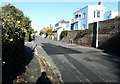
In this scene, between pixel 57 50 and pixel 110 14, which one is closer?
pixel 57 50

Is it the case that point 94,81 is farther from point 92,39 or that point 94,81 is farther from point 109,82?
point 92,39

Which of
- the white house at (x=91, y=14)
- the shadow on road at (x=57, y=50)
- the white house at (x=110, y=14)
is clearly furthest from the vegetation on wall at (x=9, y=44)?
the white house at (x=110, y=14)

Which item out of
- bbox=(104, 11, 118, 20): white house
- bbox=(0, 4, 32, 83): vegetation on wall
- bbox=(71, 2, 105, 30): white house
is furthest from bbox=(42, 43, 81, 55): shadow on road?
bbox=(104, 11, 118, 20): white house

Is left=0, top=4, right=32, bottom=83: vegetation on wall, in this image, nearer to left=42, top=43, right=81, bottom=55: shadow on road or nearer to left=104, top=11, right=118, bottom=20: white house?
left=42, top=43, right=81, bottom=55: shadow on road

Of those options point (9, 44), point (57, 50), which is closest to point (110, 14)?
point (57, 50)

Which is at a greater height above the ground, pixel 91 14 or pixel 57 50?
pixel 91 14

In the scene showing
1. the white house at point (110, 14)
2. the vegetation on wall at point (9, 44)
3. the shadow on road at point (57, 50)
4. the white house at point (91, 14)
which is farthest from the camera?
the white house at point (110, 14)

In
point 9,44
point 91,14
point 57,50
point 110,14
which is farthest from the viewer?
point 110,14

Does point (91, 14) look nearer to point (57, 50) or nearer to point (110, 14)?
point (110, 14)

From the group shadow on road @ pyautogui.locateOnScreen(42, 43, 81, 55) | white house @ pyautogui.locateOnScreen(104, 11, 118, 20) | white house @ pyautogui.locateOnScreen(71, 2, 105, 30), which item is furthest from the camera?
white house @ pyautogui.locateOnScreen(104, 11, 118, 20)

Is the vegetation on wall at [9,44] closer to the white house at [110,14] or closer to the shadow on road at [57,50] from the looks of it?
the shadow on road at [57,50]

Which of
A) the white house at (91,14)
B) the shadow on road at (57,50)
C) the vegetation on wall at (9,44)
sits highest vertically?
the white house at (91,14)

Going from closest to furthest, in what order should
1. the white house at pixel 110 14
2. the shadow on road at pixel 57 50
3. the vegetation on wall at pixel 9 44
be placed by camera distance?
the vegetation on wall at pixel 9 44 → the shadow on road at pixel 57 50 → the white house at pixel 110 14

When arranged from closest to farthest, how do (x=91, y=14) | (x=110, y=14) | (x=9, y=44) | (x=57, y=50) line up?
(x=9, y=44) < (x=57, y=50) < (x=91, y=14) < (x=110, y=14)
